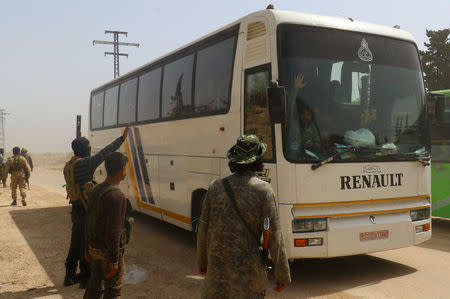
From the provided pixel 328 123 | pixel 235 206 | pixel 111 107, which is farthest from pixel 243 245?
pixel 111 107

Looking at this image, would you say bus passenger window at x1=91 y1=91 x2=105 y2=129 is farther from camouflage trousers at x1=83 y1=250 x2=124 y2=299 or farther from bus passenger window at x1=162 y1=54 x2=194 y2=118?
camouflage trousers at x1=83 y1=250 x2=124 y2=299

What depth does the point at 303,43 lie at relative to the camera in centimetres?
605

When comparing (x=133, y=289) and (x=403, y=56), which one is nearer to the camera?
(x=133, y=289)

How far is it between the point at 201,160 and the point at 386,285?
133 inches

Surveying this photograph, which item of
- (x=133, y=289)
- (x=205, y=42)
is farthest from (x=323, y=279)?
(x=205, y=42)

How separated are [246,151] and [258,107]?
10.4 feet

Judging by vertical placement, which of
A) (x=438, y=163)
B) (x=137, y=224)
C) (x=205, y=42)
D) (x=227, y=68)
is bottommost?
(x=137, y=224)

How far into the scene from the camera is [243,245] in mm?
3107

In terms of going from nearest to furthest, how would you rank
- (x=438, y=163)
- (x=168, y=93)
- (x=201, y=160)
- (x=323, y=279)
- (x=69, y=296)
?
(x=69, y=296), (x=323, y=279), (x=201, y=160), (x=168, y=93), (x=438, y=163)

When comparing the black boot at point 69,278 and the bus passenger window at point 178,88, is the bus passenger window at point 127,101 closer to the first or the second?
the bus passenger window at point 178,88

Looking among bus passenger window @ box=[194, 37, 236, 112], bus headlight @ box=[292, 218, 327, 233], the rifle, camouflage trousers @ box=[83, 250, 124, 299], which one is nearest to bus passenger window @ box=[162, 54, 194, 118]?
bus passenger window @ box=[194, 37, 236, 112]

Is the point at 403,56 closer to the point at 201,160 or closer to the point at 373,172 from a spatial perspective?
the point at 373,172

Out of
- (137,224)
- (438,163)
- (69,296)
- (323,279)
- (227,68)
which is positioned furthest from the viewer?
(137,224)

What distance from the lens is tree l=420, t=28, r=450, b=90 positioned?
3665 cm
